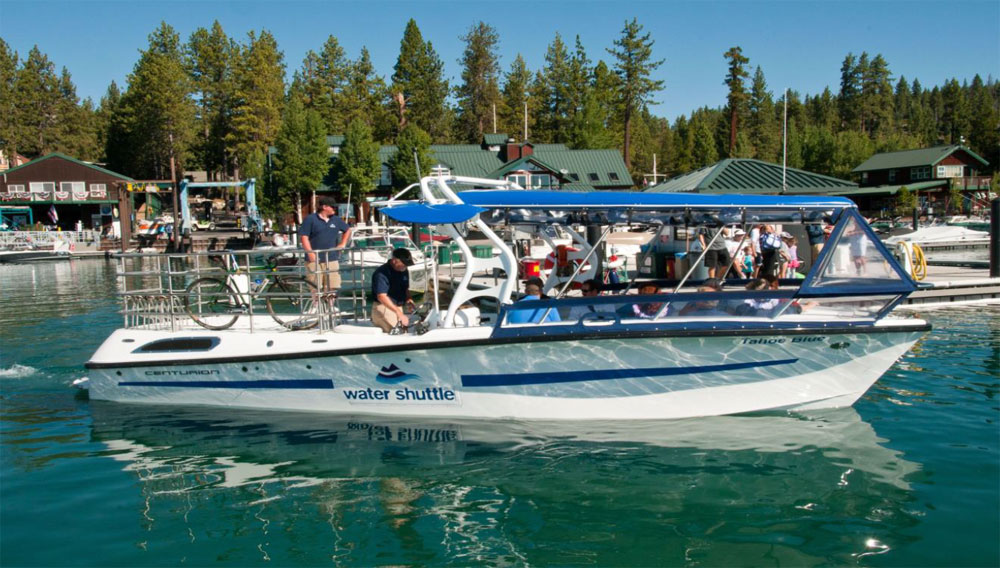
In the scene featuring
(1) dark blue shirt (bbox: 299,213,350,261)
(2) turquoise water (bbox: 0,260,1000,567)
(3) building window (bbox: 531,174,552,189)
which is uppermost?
(3) building window (bbox: 531,174,552,189)

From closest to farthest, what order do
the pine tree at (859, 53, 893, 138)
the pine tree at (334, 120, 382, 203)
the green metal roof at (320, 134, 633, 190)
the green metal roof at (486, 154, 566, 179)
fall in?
the green metal roof at (486, 154, 566, 179) < the pine tree at (334, 120, 382, 203) < the green metal roof at (320, 134, 633, 190) < the pine tree at (859, 53, 893, 138)

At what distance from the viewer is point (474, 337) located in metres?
7.71

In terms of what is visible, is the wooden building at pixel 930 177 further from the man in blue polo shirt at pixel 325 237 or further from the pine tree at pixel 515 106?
the man in blue polo shirt at pixel 325 237

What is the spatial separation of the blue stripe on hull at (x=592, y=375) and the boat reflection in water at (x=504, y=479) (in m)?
0.54

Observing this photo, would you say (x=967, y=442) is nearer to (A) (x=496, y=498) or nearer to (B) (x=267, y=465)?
(A) (x=496, y=498)

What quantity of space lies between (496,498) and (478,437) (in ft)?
4.74

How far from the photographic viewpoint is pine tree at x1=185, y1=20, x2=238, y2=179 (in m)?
69.5

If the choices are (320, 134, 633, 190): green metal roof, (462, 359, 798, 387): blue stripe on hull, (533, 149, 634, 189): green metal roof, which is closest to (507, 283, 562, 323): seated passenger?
(462, 359, 798, 387): blue stripe on hull

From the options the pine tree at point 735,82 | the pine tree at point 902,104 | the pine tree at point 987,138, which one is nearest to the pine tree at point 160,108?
the pine tree at point 735,82

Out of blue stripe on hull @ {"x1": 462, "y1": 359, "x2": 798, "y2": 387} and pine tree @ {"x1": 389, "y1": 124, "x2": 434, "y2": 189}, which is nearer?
blue stripe on hull @ {"x1": 462, "y1": 359, "x2": 798, "y2": 387}

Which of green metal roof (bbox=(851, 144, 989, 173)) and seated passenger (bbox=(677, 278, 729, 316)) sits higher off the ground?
green metal roof (bbox=(851, 144, 989, 173))

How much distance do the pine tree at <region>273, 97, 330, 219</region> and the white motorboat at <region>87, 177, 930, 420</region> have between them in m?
44.3

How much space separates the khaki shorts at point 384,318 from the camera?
8.55 meters

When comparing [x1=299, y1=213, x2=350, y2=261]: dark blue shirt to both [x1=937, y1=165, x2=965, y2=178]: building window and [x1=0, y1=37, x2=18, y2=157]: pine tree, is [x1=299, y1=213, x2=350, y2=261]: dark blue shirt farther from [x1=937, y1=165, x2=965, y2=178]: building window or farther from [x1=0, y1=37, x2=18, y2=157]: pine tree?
[x1=0, y1=37, x2=18, y2=157]: pine tree
